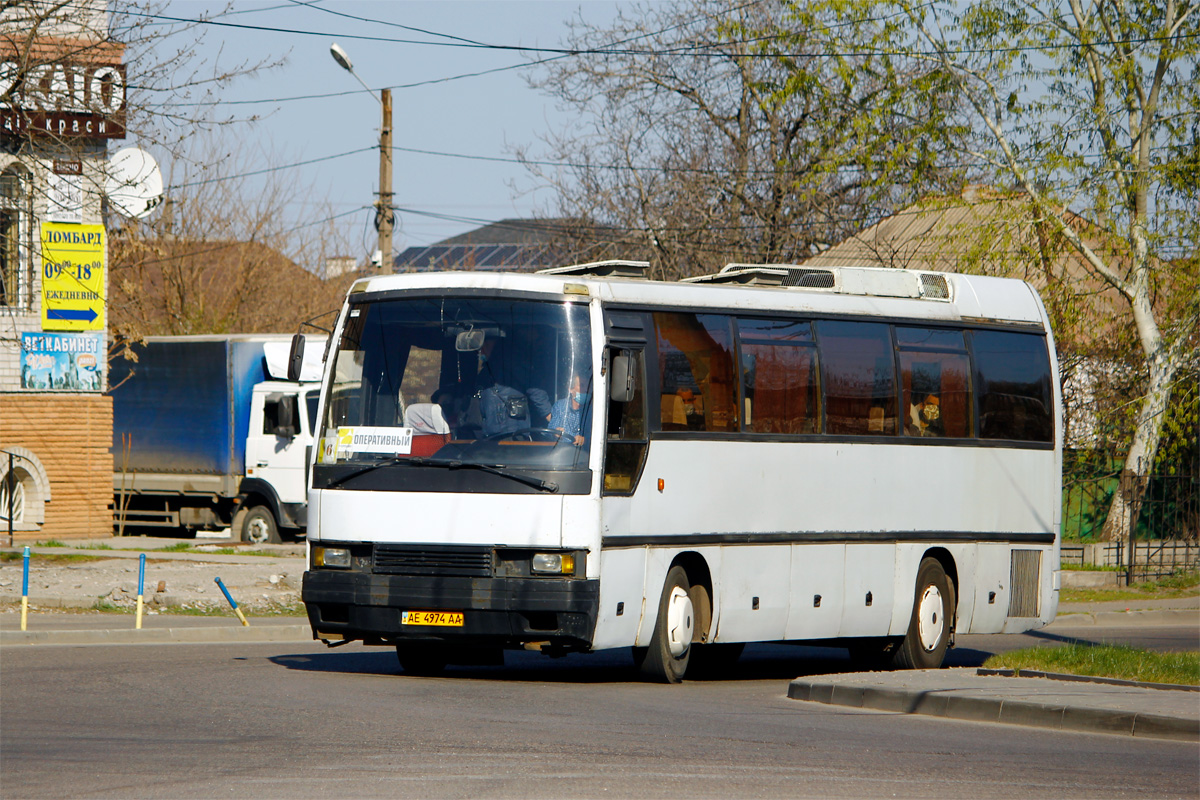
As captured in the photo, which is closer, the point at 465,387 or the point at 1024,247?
the point at 465,387

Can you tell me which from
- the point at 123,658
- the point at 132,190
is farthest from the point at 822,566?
the point at 132,190

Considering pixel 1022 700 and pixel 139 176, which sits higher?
pixel 139 176

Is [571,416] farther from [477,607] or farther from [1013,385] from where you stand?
[1013,385]

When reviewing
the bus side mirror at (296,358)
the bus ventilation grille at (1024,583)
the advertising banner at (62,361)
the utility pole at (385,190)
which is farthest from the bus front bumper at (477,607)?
the utility pole at (385,190)

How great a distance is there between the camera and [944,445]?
14.7 metres

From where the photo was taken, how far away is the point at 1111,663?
12.7m

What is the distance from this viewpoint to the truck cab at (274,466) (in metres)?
26.8

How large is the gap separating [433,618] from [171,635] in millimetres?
4817

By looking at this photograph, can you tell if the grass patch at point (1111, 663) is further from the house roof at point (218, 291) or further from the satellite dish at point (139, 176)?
the house roof at point (218, 291)

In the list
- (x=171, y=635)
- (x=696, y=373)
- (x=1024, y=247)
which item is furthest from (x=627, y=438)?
(x=1024, y=247)

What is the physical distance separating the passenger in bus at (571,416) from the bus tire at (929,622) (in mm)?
4341

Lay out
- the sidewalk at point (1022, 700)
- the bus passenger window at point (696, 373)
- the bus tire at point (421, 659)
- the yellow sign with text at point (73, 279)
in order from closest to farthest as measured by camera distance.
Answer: the sidewalk at point (1022, 700) < the bus passenger window at point (696, 373) < the bus tire at point (421, 659) < the yellow sign with text at point (73, 279)

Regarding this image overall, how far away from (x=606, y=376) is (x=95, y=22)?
18582mm

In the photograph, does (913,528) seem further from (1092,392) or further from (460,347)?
(1092,392)
